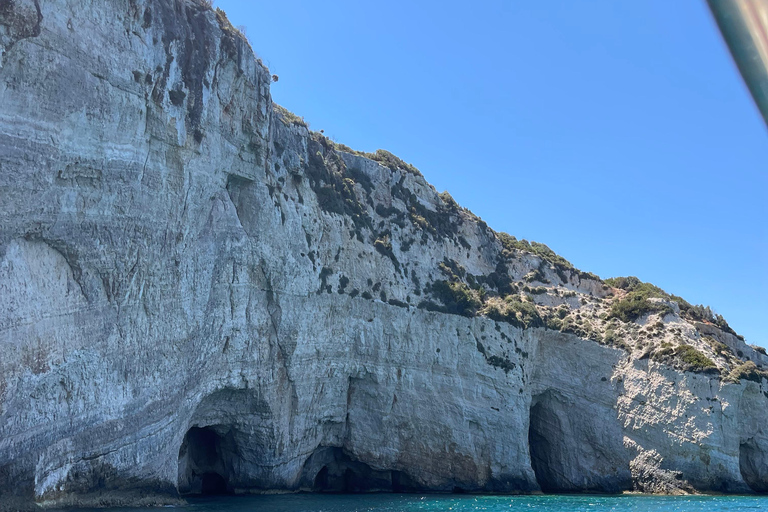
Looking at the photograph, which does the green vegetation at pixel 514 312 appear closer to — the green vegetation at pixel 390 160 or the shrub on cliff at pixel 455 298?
the shrub on cliff at pixel 455 298

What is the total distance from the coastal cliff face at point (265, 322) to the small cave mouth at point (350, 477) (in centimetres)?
15

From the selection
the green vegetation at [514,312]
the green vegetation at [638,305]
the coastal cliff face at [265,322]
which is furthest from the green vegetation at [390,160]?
the green vegetation at [638,305]

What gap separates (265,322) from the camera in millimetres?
28203

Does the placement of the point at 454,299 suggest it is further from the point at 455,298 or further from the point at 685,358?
the point at 685,358

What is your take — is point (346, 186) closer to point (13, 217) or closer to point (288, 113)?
point (288, 113)

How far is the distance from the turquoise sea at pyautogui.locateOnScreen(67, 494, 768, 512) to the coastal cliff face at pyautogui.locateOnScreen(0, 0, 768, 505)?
2.05 meters

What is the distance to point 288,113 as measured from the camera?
39125 mm

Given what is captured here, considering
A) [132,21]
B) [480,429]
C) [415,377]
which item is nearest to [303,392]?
[415,377]

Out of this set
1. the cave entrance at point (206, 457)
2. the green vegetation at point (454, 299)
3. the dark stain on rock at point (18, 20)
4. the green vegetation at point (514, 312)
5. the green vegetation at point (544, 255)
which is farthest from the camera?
the green vegetation at point (544, 255)

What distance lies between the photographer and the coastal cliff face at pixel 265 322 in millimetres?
19016

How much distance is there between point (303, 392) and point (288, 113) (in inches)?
751

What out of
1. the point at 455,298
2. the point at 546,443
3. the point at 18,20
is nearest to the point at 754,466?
the point at 546,443

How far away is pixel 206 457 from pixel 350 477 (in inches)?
355

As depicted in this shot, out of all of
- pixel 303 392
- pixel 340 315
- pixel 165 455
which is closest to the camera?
pixel 165 455
